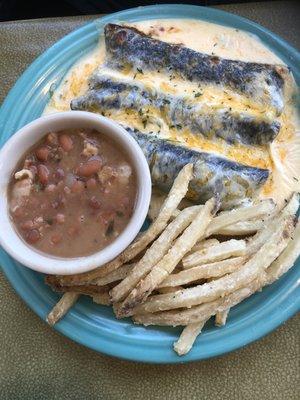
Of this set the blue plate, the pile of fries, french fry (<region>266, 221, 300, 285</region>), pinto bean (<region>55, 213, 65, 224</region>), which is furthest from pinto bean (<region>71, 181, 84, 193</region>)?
french fry (<region>266, 221, 300, 285</region>)

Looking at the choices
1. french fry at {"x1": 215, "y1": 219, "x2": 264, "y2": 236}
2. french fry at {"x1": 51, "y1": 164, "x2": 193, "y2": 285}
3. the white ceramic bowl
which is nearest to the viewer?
the white ceramic bowl

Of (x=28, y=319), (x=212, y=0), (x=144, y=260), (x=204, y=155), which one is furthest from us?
(x=212, y=0)

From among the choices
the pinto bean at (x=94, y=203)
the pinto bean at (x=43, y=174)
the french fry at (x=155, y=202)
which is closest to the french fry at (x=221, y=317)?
the french fry at (x=155, y=202)

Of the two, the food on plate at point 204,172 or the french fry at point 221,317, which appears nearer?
the french fry at point 221,317

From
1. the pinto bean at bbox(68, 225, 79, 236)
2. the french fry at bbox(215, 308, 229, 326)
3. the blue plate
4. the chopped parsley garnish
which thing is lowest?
the blue plate

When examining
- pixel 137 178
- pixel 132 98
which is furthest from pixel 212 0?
pixel 137 178

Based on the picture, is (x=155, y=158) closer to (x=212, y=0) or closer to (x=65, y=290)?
(x=65, y=290)

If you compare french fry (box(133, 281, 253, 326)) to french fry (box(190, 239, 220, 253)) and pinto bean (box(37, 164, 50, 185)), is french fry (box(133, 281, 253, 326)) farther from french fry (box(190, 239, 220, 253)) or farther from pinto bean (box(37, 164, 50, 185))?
pinto bean (box(37, 164, 50, 185))

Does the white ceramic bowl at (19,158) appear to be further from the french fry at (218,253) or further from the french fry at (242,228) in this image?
the french fry at (242,228)
